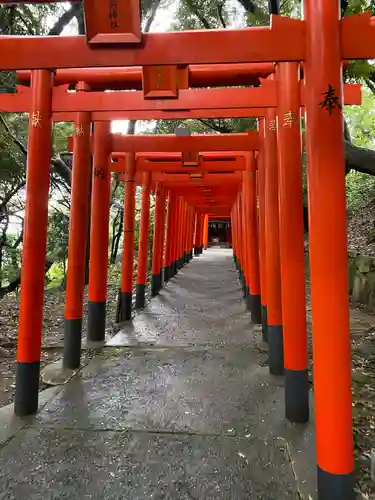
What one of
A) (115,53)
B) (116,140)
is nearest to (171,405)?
(115,53)

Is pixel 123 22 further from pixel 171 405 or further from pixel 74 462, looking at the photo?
pixel 171 405

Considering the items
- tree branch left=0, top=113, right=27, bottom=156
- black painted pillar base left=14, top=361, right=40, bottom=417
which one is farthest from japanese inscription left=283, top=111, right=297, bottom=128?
tree branch left=0, top=113, right=27, bottom=156

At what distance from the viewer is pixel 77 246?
4.59m

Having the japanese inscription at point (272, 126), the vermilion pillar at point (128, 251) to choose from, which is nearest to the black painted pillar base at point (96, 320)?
the vermilion pillar at point (128, 251)

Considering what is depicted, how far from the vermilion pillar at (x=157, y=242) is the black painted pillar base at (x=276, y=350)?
20.1 ft

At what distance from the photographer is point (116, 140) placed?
5.65 metres

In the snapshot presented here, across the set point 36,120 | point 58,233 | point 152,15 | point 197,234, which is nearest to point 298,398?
point 36,120

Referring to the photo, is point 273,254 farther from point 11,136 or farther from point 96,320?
point 11,136

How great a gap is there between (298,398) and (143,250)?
20.0ft

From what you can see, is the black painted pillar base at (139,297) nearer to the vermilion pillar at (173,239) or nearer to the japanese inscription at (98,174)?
the japanese inscription at (98,174)

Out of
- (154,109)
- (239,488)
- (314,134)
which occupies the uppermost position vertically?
(154,109)

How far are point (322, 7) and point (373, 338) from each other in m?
4.80

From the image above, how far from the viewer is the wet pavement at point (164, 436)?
239 centimetres

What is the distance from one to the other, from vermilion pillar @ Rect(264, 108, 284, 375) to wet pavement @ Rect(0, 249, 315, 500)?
0.34 meters
